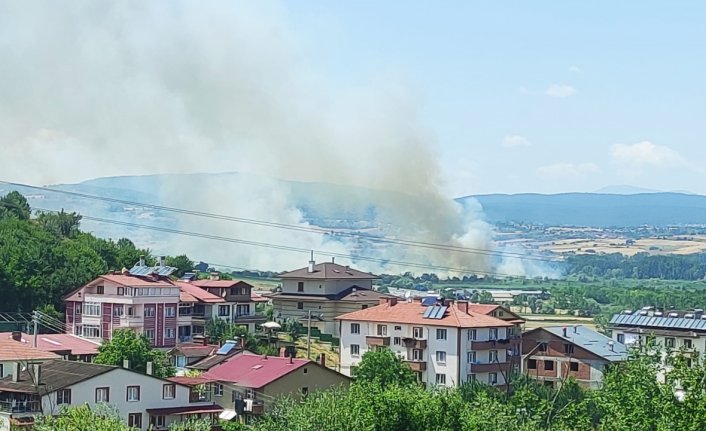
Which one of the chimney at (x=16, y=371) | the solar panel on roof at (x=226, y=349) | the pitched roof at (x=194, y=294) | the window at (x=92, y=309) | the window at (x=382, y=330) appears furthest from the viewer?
the pitched roof at (x=194, y=294)

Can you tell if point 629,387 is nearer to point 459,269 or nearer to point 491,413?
point 491,413

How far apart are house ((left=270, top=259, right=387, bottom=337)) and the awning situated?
58.5 ft

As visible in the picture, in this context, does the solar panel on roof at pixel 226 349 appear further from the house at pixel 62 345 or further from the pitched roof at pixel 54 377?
the pitched roof at pixel 54 377

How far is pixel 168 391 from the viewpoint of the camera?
29734 mm

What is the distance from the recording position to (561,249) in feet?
624

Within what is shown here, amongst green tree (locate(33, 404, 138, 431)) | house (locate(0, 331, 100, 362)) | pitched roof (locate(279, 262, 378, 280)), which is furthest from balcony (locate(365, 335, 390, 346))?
green tree (locate(33, 404, 138, 431))

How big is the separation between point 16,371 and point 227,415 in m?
4.94

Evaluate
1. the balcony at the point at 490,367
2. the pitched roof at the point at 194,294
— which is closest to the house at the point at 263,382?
the balcony at the point at 490,367

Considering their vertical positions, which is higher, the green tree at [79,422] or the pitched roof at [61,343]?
the pitched roof at [61,343]

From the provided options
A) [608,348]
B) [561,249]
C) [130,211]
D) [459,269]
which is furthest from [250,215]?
[608,348]

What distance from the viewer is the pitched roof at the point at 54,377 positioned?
91.2ft

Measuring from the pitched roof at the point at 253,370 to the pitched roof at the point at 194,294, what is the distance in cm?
1062

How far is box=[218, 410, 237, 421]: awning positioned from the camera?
30.7 metres

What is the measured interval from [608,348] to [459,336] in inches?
212
